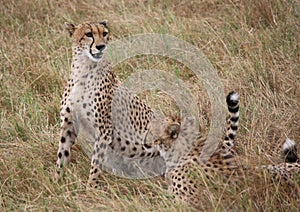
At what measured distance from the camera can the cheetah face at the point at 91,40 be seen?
3863mm

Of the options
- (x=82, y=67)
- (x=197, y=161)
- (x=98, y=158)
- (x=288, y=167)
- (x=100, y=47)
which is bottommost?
(x=98, y=158)

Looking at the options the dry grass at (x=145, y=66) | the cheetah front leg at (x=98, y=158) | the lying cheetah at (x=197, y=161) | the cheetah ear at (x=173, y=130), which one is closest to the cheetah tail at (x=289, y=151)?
the lying cheetah at (x=197, y=161)

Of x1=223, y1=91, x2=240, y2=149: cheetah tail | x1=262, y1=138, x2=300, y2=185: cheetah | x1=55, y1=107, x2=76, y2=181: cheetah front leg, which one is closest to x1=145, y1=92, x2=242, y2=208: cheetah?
x1=223, y1=91, x2=240, y2=149: cheetah tail

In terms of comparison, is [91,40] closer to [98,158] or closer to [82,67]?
[82,67]

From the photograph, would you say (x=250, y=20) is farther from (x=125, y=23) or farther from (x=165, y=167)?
(x=165, y=167)

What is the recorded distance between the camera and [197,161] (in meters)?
3.55

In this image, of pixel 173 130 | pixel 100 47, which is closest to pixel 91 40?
pixel 100 47

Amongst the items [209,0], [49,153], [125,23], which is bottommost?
[49,153]

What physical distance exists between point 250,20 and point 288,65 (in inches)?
35.9

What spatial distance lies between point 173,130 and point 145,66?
1.32 metres

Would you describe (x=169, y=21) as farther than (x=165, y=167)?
Yes

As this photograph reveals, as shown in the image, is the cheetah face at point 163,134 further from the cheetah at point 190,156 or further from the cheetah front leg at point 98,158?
the cheetah front leg at point 98,158

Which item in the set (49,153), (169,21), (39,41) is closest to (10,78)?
(39,41)

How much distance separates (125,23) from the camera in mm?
5457
